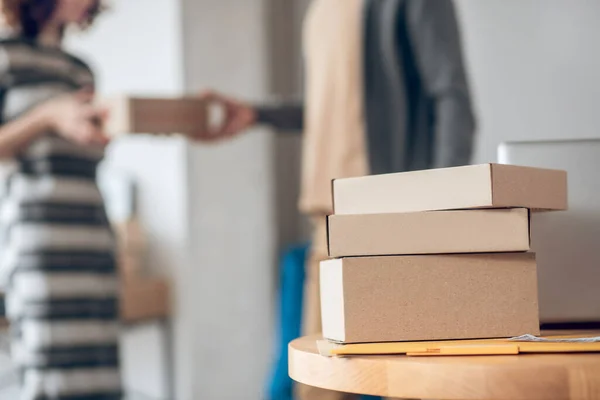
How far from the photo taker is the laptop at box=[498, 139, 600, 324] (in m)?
1.00

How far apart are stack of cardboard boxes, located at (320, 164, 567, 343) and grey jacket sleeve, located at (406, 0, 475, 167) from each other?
710mm

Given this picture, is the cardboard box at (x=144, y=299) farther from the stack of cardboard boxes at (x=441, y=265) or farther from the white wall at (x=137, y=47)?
the stack of cardboard boxes at (x=441, y=265)

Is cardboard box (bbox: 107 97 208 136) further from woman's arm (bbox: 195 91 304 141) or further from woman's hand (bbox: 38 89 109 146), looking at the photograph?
woman's arm (bbox: 195 91 304 141)

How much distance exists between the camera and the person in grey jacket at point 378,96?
162cm

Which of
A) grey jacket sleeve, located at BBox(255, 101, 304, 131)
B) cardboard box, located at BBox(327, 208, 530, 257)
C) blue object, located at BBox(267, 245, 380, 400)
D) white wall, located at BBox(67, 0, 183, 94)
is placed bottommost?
blue object, located at BBox(267, 245, 380, 400)

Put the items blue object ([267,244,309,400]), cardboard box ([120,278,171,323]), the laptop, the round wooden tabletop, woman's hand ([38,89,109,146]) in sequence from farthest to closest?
cardboard box ([120,278,171,323]), blue object ([267,244,309,400]), woman's hand ([38,89,109,146]), the laptop, the round wooden tabletop

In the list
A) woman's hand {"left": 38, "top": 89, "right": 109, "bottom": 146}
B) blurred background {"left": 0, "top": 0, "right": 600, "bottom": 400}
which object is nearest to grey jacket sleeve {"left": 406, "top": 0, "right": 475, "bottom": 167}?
woman's hand {"left": 38, "top": 89, "right": 109, "bottom": 146}

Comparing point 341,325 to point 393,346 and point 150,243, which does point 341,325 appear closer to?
point 393,346

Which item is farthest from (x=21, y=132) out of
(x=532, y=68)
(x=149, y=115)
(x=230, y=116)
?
(x=532, y=68)

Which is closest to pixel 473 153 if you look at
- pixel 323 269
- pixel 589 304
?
pixel 589 304

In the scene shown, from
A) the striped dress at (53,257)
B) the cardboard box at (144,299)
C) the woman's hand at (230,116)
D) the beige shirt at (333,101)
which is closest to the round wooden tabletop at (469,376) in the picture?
the beige shirt at (333,101)

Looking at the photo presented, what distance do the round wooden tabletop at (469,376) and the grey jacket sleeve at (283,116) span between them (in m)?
1.39

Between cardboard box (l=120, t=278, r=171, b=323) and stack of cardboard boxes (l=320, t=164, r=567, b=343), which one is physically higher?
stack of cardboard boxes (l=320, t=164, r=567, b=343)

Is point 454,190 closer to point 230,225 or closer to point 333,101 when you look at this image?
point 333,101
